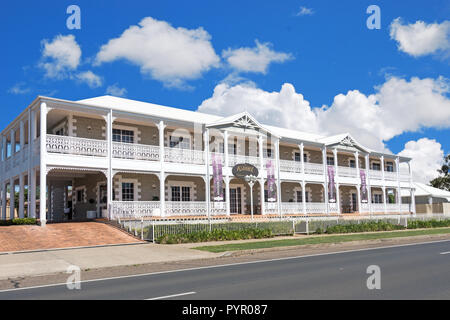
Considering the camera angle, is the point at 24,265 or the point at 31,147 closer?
the point at 24,265

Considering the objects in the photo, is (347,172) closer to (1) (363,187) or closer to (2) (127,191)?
(1) (363,187)

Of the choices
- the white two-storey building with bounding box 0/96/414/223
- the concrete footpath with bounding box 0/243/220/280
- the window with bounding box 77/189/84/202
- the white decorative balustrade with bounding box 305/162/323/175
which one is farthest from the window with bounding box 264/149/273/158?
the concrete footpath with bounding box 0/243/220/280

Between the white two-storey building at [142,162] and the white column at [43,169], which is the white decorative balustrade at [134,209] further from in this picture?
the white column at [43,169]

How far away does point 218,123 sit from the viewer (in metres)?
28.3

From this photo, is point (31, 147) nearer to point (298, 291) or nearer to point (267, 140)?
point (267, 140)

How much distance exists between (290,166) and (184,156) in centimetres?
996

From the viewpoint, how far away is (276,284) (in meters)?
8.90

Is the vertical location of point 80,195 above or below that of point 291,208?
above

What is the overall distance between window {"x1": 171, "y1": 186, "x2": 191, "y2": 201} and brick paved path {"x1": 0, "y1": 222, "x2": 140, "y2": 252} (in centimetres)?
772

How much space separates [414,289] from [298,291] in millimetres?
2104

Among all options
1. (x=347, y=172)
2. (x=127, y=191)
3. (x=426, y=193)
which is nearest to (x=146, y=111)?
(x=127, y=191)

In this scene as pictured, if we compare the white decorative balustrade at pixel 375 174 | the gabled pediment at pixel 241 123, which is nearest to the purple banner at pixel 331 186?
the gabled pediment at pixel 241 123

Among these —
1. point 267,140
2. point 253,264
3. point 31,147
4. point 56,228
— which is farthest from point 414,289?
point 267,140

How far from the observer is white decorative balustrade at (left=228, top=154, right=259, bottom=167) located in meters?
29.6
